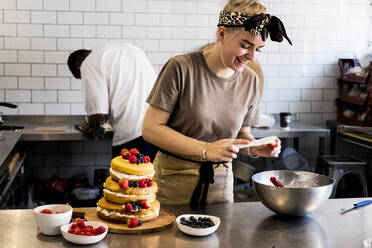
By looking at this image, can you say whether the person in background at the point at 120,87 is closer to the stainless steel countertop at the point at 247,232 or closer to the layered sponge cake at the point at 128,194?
the stainless steel countertop at the point at 247,232

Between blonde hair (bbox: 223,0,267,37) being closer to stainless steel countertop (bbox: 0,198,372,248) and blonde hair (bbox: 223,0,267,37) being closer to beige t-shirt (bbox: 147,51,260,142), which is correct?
beige t-shirt (bbox: 147,51,260,142)

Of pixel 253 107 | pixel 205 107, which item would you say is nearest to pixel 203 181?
pixel 205 107

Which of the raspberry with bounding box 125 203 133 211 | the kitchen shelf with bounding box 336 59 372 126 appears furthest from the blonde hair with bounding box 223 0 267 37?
the kitchen shelf with bounding box 336 59 372 126

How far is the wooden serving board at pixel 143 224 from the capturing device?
7.12 ft

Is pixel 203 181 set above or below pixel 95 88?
below

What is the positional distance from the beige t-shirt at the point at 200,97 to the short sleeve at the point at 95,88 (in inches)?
76.0

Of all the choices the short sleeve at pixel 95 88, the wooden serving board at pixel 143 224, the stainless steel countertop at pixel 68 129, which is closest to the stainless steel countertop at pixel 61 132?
the stainless steel countertop at pixel 68 129

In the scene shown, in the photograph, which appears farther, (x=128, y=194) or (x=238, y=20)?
(x=238, y=20)

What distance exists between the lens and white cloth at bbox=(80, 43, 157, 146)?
4.61 m

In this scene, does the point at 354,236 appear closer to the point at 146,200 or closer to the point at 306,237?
the point at 306,237

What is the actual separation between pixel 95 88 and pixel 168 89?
2.05m

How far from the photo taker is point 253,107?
2.95m

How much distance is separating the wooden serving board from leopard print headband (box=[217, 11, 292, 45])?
0.92 m

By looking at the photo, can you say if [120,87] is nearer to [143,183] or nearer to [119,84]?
[119,84]
